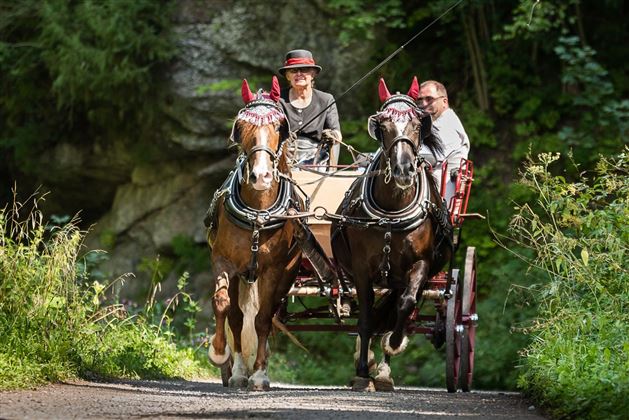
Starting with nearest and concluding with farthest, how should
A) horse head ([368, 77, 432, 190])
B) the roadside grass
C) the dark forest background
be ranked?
the roadside grass < horse head ([368, 77, 432, 190]) < the dark forest background

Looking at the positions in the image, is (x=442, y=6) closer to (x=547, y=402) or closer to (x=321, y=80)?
(x=321, y=80)

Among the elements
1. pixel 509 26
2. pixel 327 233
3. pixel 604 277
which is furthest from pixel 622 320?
pixel 509 26

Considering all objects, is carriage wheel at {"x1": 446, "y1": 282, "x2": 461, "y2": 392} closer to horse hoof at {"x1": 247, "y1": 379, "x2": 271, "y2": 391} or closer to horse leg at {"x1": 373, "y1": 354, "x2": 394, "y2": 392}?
horse leg at {"x1": 373, "y1": 354, "x2": 394, "y2": 392}

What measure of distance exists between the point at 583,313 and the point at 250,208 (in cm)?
243

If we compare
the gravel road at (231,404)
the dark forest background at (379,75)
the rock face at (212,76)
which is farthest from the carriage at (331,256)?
the rock face at (212,76)

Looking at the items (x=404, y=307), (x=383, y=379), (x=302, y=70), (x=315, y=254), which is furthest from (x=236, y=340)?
(x=302, y=70)

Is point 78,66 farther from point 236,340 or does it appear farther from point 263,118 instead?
point 263,118

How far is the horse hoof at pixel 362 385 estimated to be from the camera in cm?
924

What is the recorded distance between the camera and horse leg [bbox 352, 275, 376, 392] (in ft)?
30.4

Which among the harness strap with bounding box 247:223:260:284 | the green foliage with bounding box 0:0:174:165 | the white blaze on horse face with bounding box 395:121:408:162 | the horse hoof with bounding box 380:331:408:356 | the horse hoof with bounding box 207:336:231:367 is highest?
the green foliage with bounding box 0:0:174:165

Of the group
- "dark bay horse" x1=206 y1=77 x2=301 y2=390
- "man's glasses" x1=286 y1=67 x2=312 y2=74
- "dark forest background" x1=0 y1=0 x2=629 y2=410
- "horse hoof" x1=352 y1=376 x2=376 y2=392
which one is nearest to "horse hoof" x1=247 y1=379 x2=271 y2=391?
"dark bay horse" x1=206 y1=77 x2=301 y2=390

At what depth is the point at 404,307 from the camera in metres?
9.01

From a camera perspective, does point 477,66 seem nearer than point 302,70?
No

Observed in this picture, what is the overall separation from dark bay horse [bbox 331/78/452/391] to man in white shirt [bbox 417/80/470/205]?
0.84 meters
